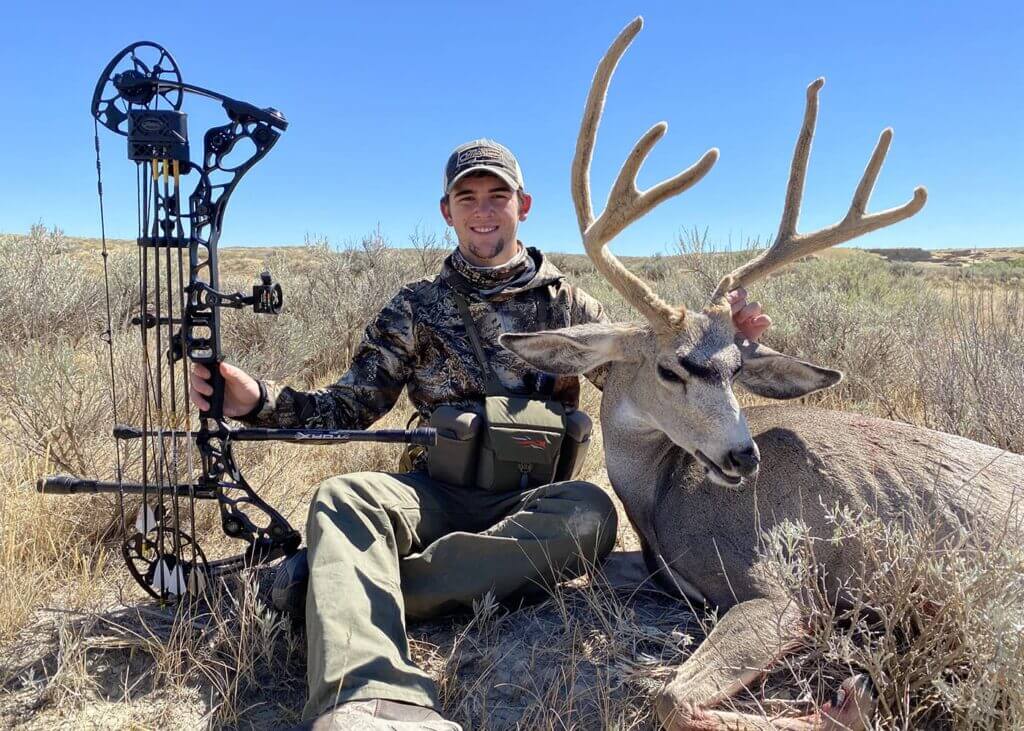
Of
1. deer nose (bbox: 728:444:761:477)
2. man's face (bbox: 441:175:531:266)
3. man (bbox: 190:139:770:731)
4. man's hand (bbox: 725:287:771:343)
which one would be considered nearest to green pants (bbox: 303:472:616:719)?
man (bbox: 190:139:770:731)

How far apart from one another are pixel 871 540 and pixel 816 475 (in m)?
0.60

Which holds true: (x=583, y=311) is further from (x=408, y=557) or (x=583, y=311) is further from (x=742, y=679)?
(x=742, y=679)

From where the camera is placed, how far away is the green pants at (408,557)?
2.32 m

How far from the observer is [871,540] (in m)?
2.26

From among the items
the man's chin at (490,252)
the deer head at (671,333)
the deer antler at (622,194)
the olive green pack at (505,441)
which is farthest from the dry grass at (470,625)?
the man's chin at (490,252)

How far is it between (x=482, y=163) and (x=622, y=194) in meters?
0.87

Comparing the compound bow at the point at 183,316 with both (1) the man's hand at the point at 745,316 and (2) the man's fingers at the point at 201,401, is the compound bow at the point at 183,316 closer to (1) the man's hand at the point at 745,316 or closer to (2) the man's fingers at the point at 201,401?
(2) the man's fingers at the point at 201,401

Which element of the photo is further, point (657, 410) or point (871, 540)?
point (657, 410)

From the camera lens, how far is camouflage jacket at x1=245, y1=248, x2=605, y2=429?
3.71 metres

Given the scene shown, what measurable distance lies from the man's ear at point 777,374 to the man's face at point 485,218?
53.5 inches

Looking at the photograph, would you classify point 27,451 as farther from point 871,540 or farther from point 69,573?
point 871,540

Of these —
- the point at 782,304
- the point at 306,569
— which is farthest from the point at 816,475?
the point at 782,304

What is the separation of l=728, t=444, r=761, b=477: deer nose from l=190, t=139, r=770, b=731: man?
29.2 inches

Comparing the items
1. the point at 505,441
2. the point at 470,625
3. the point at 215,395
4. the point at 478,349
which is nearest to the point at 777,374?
the point at 505,441
